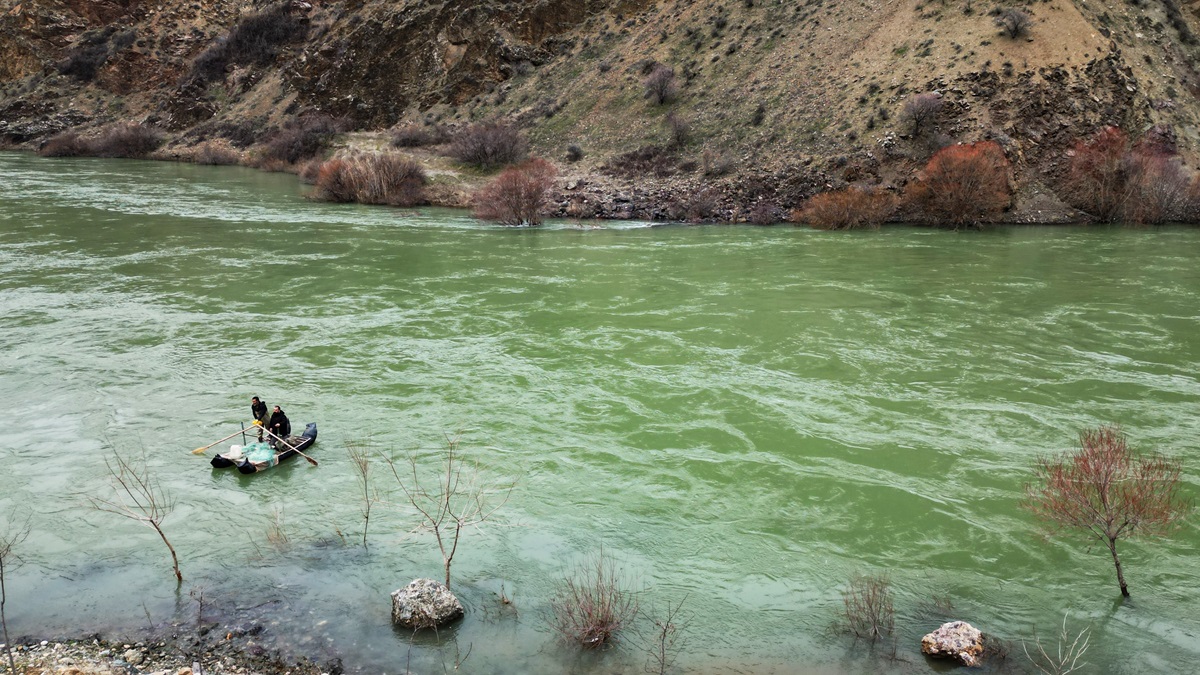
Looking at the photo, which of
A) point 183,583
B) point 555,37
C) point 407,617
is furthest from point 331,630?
point 555,37

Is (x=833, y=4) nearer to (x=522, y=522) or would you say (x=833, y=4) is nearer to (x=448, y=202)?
(x=448, y=202)

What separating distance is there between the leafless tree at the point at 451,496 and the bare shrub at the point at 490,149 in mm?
35425

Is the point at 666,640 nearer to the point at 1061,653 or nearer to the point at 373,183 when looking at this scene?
the point at 1061,653

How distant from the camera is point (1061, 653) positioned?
26.6ft

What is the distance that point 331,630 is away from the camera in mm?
8445

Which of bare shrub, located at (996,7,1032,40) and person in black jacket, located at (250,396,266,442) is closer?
person in black jacket, located at (250,396,266,442)

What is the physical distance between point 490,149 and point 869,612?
1605 inches

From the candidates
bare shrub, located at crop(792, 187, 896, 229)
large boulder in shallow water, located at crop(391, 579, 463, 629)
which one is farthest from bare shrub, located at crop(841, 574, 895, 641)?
bare shrub, located at crop(792, 187, 896, 229)

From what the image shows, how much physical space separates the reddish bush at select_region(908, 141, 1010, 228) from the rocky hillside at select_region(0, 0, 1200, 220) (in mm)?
1389

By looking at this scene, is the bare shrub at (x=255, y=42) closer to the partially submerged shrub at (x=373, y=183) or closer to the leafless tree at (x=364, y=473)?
the partially submerged shrub at (x=373, y=183)

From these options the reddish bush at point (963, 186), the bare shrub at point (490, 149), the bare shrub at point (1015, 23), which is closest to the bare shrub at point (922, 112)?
the reddish bush at point (963, 186)

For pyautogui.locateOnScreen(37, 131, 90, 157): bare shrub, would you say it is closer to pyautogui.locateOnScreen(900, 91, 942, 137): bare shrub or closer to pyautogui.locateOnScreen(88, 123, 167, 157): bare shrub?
pyautogui.locateOnScreen(88, 123, 167, 157): bare shrub

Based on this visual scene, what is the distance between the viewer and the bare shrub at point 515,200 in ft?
117

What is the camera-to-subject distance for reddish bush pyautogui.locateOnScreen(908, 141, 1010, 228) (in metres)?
33.5
